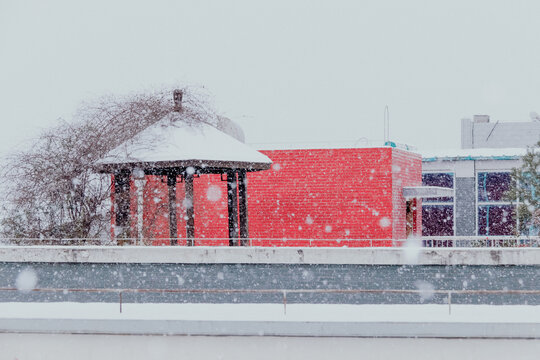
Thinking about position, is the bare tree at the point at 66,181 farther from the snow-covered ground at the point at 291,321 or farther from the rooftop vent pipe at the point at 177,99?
the snow-covered ground at the point at 291,321

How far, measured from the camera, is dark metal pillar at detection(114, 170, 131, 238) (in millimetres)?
17672

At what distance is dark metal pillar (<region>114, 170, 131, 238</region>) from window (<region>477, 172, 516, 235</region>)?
2068cm

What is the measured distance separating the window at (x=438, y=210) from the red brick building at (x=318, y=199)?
10509mm

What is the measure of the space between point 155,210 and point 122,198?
9.46 feet

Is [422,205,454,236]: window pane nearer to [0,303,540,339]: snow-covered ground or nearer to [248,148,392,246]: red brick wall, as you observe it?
[248,148,392,246]: red brick wall

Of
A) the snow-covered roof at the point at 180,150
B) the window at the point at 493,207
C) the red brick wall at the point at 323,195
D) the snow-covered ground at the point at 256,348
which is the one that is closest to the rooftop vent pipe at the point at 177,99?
the snow-covered roof at the point at 180,150

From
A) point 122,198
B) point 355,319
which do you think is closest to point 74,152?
point 122,198

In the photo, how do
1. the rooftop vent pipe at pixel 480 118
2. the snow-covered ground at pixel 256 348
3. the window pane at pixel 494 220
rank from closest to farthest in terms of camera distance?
the snow-covered ground at pixel 256 348 → the window pane at pixel 494 220 → the rooftop vent pipe at pixel 480 118

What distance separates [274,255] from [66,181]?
619 cm

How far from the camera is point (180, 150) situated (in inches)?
664

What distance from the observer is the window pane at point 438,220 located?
34344 millimetres

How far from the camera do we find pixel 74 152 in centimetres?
1827

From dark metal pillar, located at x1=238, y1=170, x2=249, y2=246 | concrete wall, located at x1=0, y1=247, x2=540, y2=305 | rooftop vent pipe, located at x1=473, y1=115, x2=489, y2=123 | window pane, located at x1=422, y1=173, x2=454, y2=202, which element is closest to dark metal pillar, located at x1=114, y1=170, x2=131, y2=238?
concrete wall, located at x1=0, y1=247, x2=540, y2=305

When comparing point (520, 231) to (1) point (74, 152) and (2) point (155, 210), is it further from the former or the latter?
(1) point (74, 152)
